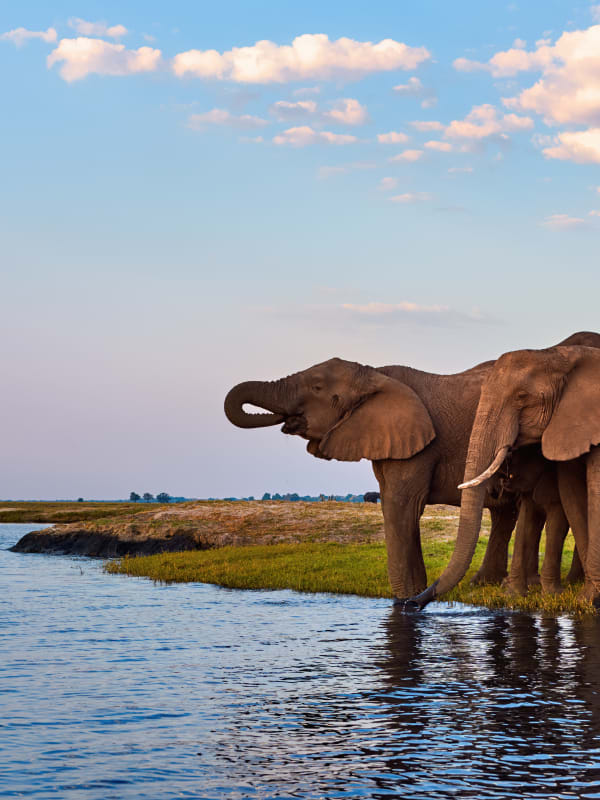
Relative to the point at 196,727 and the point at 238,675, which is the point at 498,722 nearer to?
the point at 196,727

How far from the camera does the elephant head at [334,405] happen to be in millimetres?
19422

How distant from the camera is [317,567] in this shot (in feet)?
Result: 90.8

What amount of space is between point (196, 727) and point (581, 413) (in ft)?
31.1

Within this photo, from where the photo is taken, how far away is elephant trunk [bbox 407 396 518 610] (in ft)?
56.5

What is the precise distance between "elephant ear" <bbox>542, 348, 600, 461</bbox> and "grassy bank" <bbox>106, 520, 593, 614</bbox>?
9.62ft

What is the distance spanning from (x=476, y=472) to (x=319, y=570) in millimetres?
10787

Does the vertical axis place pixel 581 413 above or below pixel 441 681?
above

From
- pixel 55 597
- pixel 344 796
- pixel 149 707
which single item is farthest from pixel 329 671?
pixel 55 597

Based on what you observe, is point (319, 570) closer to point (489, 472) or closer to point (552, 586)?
point (552, 586)

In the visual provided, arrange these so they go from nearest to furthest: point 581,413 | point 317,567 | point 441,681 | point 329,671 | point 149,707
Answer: point 149,707, point 441,681, point 329,671, point 581,413, point 317,567

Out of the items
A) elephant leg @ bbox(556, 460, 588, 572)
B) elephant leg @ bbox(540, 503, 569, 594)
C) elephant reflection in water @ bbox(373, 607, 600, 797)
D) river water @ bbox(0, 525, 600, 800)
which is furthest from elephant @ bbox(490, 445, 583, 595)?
elephant reflection in water @ bbox(373, 607, 600, 797)

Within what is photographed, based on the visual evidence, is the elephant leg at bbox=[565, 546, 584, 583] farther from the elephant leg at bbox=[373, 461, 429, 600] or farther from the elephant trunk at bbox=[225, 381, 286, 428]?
the elephant trunk at bbox=[225, 381, 286, 428]

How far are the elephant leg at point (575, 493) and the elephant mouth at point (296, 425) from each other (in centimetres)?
483

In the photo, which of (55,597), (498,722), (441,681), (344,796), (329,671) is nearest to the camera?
(344,796)
